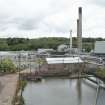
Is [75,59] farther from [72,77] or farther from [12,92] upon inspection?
[12,92]

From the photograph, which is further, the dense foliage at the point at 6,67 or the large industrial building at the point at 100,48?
the large industrial building at the point at 100,48

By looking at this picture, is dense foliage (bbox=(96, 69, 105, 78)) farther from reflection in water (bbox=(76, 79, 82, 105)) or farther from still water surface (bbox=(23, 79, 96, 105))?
reflection in water (bbox=(76, 79, 82, 105))

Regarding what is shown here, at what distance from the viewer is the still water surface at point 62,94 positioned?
31.7 feet

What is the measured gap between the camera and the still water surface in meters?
9.67

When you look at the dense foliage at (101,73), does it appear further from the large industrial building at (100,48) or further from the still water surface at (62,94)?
the large industrial building at (100,48)

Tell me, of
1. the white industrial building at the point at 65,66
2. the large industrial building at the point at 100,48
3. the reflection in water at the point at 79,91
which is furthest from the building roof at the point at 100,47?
the reflection in water at the point at 79,91

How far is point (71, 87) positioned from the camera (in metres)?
13.1

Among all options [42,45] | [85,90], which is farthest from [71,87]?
[42,45]

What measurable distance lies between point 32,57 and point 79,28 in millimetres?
13211

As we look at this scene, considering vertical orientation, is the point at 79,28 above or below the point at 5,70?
above

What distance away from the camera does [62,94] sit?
11117mm

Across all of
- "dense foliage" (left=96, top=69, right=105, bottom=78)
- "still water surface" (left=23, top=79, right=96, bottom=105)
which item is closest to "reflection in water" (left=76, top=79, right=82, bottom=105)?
"still water surface" (left=23, top=79, right=96, bottom=105)

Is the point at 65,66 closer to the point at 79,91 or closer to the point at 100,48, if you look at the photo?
the point at 79,91

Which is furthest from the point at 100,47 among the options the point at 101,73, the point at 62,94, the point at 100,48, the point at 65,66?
the point at 62,94
